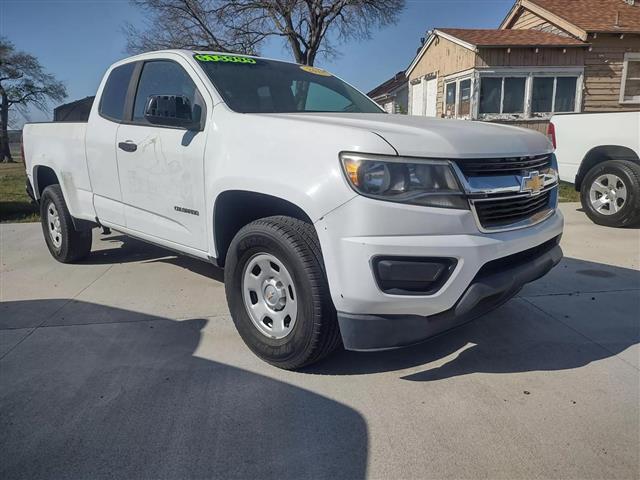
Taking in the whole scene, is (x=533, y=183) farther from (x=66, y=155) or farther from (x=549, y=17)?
(x=549, y=17)

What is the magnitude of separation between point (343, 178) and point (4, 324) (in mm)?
3035

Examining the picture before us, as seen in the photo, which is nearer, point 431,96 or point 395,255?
point 395,255

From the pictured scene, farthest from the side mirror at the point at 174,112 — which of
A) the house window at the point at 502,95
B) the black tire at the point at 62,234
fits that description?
the house window at the point at 502,95

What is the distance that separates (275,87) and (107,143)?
1.55 metres

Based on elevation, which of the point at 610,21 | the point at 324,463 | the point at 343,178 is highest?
the point at 610,21

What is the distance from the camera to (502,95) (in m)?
15.7

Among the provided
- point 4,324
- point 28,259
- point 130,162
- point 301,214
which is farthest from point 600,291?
point 28,259

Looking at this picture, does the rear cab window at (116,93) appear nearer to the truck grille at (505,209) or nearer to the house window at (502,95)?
the truck grille at (505,209)

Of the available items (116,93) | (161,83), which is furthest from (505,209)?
(116,93)

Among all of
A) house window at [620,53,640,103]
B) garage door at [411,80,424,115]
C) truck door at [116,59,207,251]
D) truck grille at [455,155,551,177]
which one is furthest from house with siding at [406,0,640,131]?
truck grille at [455,155,551,177]

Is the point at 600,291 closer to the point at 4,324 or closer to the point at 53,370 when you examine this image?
the point at 53,370

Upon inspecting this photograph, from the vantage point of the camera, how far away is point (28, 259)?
5.70 metres

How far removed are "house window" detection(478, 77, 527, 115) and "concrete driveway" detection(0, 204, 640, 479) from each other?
12.9 meters

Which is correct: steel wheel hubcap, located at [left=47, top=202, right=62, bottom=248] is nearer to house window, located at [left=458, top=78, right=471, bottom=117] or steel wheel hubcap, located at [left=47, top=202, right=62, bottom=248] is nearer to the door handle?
the door handle
